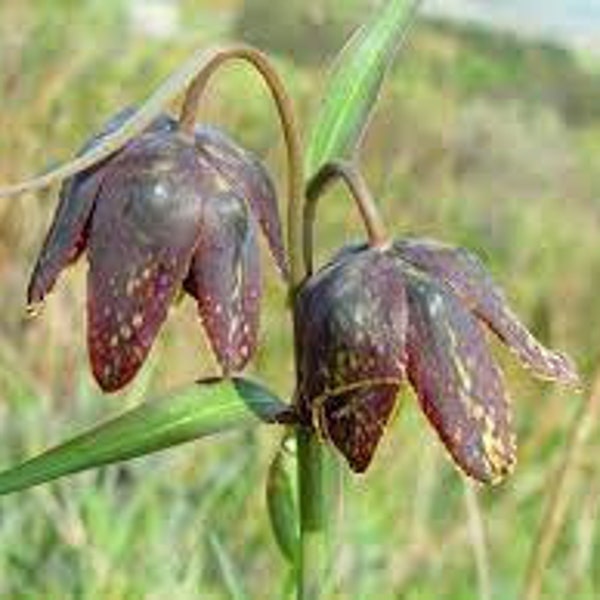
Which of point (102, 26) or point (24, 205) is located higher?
point (102, 26)

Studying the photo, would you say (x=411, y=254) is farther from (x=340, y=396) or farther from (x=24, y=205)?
(x=24, y=205)

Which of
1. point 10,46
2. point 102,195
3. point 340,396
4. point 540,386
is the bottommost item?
point 540,386

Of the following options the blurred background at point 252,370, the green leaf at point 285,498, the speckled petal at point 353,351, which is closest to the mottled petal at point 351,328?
the speckled petal at point 353,351

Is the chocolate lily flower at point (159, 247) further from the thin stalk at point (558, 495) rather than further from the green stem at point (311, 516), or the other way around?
the thin stalk at point (558, 495)

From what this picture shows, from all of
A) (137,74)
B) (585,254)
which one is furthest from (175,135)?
(585,254)

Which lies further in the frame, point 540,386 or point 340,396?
point 540,386

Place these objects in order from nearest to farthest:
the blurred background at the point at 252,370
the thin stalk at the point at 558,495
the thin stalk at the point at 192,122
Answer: the thin stalk at the point at 192,122 < the thin stalk at the point at 558,495 < the blurred background at the point at 252,370
